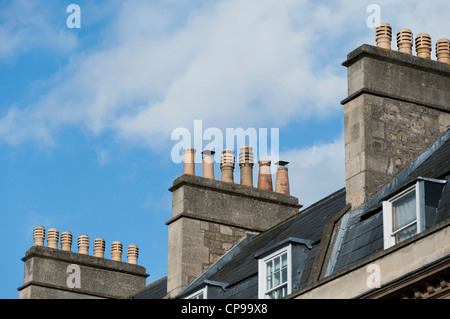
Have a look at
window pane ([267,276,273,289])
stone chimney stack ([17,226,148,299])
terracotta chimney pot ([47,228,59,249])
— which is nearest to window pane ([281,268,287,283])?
window pane ([267,276,273,289])

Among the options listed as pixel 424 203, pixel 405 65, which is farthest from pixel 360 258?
pixel 405 65

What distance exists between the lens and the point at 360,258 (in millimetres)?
21016

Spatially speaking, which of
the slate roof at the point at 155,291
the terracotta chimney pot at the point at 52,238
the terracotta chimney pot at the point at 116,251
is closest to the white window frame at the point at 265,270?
the slate roof at the point at 155,291

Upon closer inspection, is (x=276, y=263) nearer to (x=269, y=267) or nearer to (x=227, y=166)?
(x=269, y=267)

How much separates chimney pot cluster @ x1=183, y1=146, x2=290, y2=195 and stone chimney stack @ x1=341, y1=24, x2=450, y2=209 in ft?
22.8

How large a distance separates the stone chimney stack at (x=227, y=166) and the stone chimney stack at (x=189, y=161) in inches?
36.1

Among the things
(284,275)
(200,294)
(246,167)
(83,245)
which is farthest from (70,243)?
(284,275)

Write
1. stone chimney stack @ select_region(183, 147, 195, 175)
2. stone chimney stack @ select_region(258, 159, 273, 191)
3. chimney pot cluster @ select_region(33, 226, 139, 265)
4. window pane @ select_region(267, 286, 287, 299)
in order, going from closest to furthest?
window pane @ select_region(267, 286, 287, 299) → stone chimney stack @ select_region(183, 147, 195, 175) → stone chimney stack @ select_region(258, 159, 273, 191) → chimney pot cluster @ select_region(33, 226, 139, 265)

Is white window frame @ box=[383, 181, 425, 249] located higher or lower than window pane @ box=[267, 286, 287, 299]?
higher

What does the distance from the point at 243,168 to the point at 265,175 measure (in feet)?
1.99

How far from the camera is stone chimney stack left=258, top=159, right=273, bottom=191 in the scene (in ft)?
101

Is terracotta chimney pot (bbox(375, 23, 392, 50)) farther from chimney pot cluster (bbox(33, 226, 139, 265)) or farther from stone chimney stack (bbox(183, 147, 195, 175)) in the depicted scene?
chimney pot cluster (bbox(33, 226, 139, 265))
